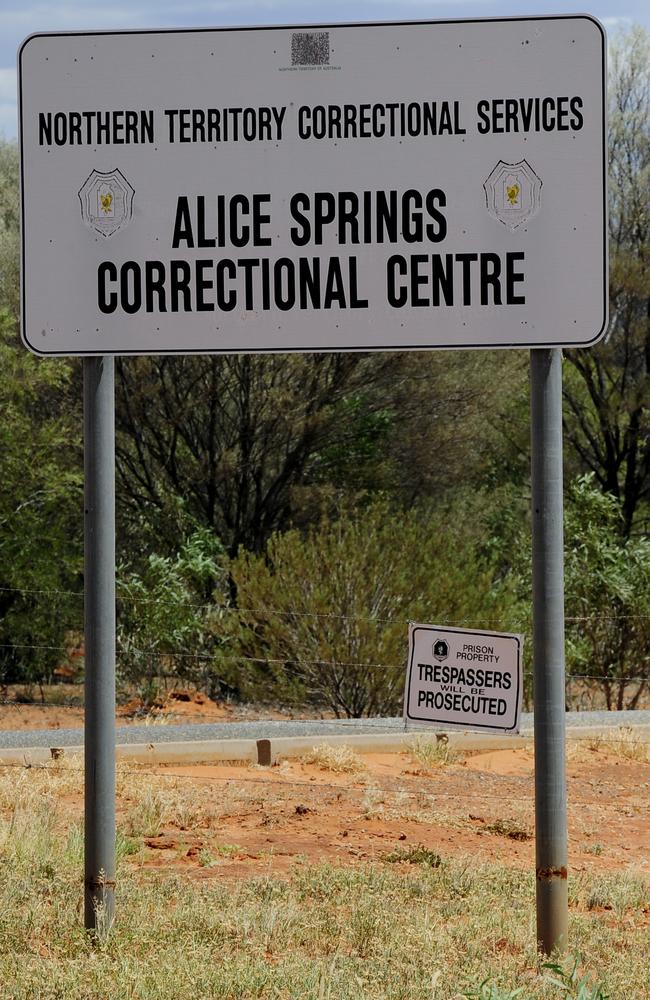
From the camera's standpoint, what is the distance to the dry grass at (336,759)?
334 inches

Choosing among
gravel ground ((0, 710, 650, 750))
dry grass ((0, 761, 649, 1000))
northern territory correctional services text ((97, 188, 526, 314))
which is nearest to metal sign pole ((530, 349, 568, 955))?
dry grass ((0, 761, 649, 1000))

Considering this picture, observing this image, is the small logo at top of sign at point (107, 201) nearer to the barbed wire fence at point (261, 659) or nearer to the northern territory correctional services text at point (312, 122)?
the northern territory correctional services text at point (312, 122)

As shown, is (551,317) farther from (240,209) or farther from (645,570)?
(645,570)

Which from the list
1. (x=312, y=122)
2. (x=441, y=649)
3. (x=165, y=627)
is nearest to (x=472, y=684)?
(x=441, y=649)

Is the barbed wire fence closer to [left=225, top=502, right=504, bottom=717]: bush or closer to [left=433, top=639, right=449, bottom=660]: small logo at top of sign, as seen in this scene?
[left=225, top=502, right=504, bottom=717]: bush

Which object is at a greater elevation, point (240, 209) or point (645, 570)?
point (240, 209)

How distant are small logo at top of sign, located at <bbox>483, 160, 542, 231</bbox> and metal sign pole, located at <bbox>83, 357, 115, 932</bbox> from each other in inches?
54.5

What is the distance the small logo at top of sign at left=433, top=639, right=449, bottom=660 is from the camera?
16.6 feet

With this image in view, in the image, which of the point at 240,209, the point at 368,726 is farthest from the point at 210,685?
the point at 240,209

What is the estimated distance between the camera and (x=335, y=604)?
1374 centimetres

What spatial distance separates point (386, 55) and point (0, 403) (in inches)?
594

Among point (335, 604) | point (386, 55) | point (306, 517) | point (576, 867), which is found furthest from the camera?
point (306, 517)

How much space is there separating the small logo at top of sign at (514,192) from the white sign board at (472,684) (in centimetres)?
153

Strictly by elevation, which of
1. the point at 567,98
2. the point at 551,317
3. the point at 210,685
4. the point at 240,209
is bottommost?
the point at 210,685
